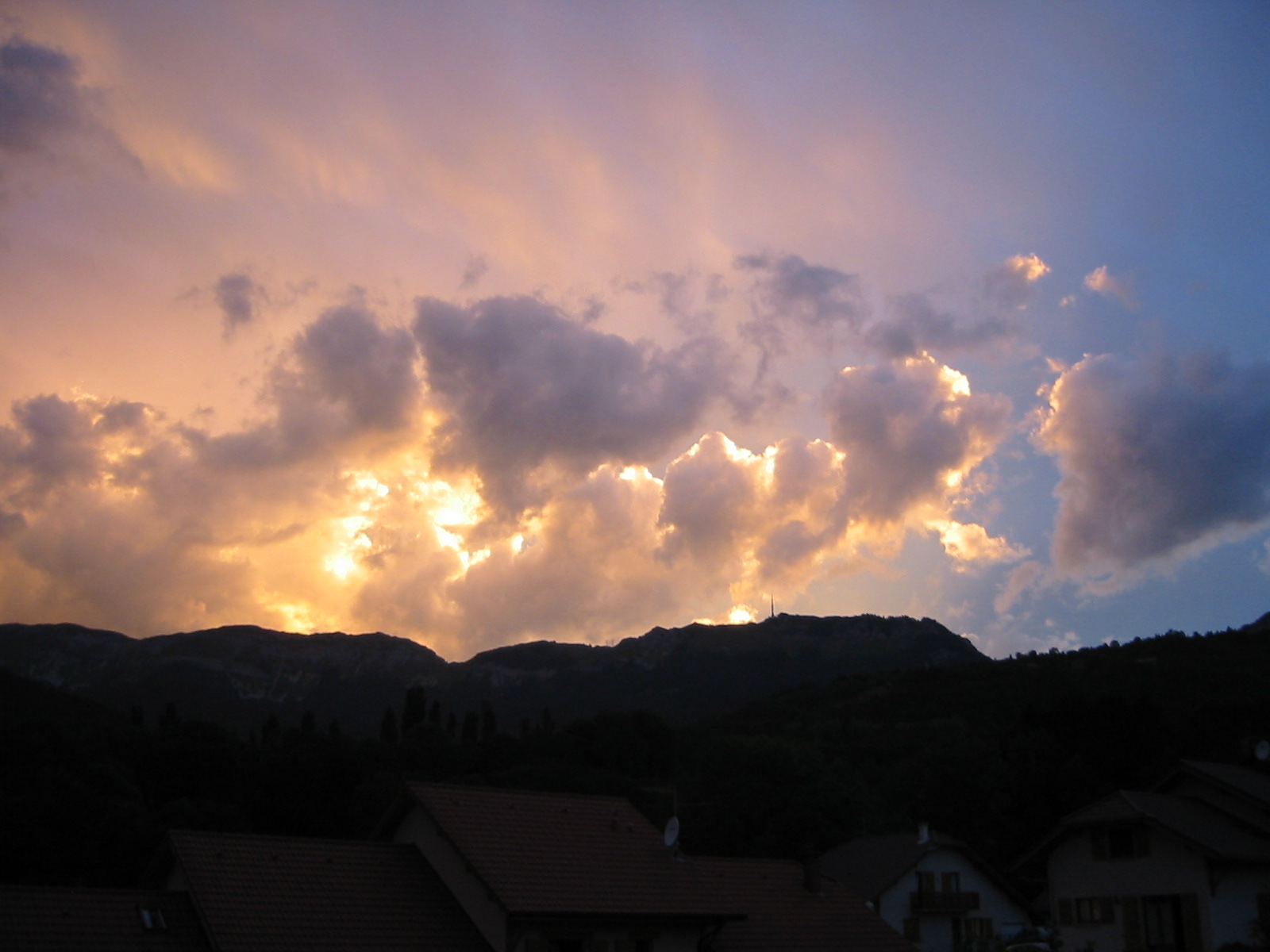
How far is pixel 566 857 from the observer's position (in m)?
31.5

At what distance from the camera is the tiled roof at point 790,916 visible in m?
33.2

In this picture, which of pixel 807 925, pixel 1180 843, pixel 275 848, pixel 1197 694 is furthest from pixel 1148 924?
pixel 1197 694

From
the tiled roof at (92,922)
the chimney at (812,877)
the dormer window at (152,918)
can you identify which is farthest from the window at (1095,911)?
the dormer window at (152,918)

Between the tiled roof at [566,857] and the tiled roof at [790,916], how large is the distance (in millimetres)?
902

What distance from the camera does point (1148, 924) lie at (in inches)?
1483

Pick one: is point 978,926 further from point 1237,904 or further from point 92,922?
point 92,922

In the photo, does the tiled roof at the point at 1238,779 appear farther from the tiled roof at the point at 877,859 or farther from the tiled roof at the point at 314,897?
the tiled roof at the point at 314,897

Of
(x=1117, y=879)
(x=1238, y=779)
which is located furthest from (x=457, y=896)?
(x=1238, y=779)

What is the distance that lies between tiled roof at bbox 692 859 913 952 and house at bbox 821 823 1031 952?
12.0 meters

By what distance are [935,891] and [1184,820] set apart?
49.5 ft


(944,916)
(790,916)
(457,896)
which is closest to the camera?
(457,896)

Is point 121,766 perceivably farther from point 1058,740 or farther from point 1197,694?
point 1197,694

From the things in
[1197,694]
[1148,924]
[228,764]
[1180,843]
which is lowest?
[1148,924]

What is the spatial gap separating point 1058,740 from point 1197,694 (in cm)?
1786
